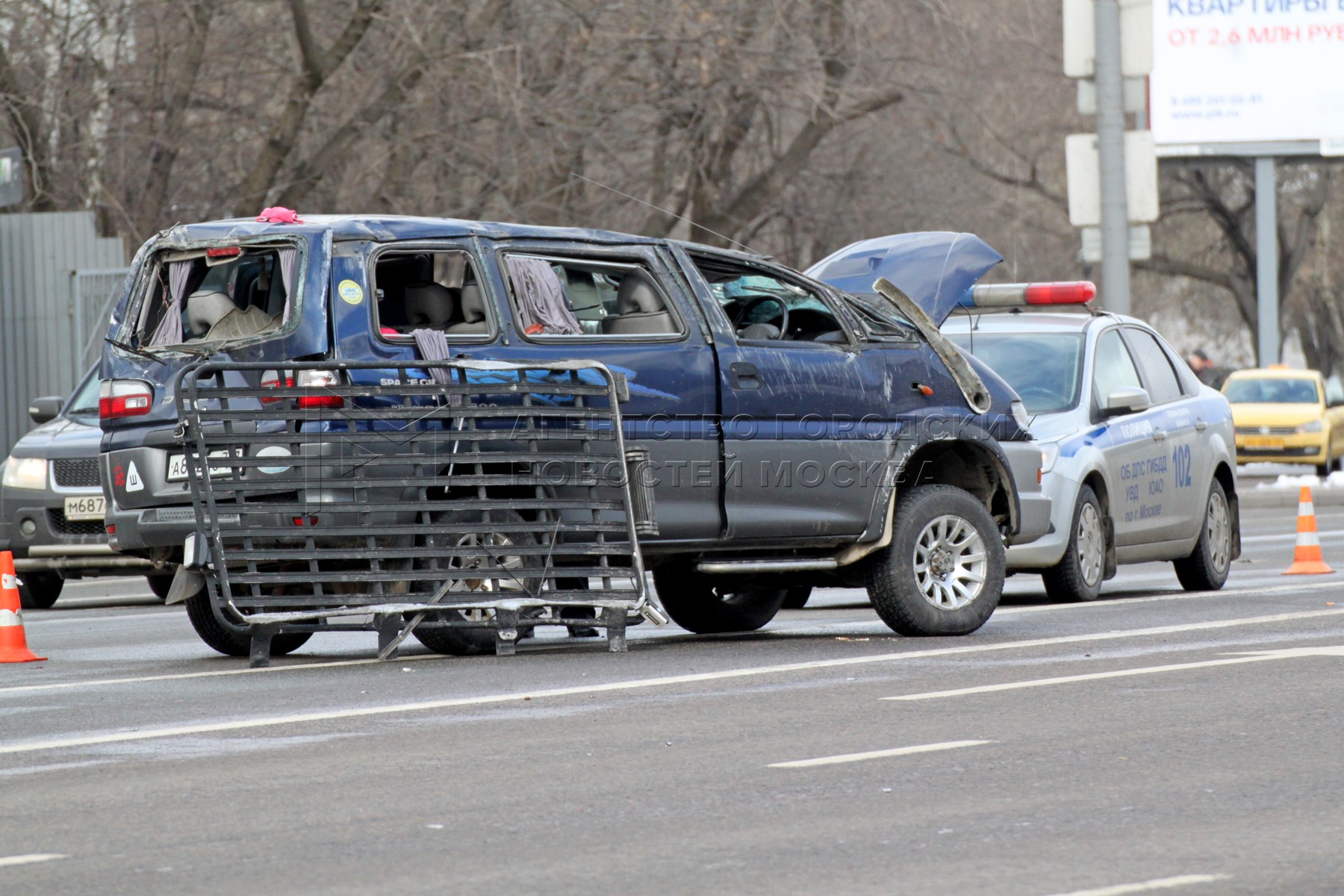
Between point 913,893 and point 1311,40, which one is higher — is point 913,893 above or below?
below

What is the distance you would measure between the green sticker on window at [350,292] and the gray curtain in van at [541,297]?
734 millimetres

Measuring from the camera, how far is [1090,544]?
12.8 metres

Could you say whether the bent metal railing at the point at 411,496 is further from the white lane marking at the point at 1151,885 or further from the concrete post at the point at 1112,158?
the concrete post at the point at 1112,158

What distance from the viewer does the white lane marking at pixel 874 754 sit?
6512 millimetres

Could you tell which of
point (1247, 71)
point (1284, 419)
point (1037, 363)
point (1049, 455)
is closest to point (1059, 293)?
point (1037, 363)

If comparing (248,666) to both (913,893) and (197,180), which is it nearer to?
(913,893)

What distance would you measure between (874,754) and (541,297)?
11.5 feet

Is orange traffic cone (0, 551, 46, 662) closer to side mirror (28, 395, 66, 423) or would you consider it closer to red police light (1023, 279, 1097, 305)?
side mirror (28, 395, 66, 423)

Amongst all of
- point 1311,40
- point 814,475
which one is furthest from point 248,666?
point 1311,40

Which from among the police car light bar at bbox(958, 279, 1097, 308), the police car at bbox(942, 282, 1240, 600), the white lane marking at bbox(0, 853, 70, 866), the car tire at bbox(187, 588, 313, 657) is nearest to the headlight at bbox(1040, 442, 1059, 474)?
the police car at bbox(942, 282, 1240, 600)

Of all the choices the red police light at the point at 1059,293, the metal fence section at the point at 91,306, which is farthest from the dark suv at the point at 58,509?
the metal fence section at the point at 91,306

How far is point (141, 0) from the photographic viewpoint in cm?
2105

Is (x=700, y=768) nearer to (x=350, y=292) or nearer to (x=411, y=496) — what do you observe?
(x=411, y=496)

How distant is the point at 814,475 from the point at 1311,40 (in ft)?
99.5
